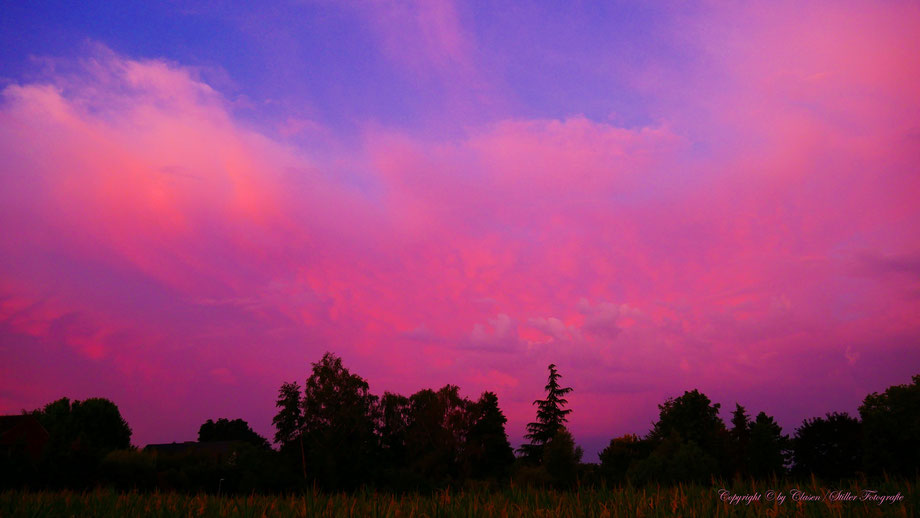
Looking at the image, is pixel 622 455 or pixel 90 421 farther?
pixel 90 421

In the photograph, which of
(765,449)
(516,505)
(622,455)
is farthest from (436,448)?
(516,505)

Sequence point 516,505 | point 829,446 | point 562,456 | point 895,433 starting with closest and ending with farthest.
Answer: point 516,505
point 562,456
point 895,433
point 829,446

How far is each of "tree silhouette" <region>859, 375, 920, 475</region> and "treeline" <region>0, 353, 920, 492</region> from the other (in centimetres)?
10

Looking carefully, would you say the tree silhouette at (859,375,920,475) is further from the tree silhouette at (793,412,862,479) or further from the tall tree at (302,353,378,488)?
the tall tree at (302,353,378,488)

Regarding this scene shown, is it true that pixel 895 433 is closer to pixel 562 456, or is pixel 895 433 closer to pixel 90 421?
pixel 562 456

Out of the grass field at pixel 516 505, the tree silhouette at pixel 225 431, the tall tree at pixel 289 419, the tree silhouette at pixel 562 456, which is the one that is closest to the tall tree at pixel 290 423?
the tall tree at pixel 289 419

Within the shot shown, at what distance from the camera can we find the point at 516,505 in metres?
7.68

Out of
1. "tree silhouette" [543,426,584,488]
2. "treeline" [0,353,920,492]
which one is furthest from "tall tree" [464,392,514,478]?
"tree silhouette" [543,426,584,488]

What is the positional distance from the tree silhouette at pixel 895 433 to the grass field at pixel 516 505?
200ft

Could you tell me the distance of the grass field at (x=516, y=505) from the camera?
6.96 metres

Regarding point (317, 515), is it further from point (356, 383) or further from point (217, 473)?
point (356, 383)

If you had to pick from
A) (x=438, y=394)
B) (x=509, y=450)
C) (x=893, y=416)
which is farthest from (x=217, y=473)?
(x=893, y=416)

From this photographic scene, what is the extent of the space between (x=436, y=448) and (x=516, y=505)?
8356 cm

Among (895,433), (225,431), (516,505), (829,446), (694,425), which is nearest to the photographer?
(516,505)
